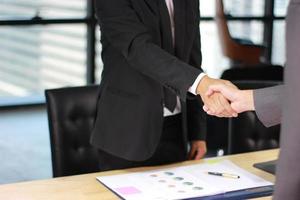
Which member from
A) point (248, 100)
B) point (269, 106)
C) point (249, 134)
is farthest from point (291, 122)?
point (249, 134)

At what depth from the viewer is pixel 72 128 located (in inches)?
96.6

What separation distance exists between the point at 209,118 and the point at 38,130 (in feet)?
9.55

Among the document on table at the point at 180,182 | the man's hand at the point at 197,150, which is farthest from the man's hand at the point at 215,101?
the man's hand at the point at 197,150

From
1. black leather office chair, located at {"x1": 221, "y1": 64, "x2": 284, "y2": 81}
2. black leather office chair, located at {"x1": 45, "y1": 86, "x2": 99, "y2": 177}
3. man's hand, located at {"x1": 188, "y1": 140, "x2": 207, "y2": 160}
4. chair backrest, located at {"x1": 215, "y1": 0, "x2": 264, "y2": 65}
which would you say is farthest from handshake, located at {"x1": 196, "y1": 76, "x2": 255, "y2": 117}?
chair backrest, located at {"x1": 215, "y1": 0, "x2": 264, "y2": 65}

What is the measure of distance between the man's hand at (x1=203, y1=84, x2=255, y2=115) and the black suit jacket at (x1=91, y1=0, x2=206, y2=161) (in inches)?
3.7

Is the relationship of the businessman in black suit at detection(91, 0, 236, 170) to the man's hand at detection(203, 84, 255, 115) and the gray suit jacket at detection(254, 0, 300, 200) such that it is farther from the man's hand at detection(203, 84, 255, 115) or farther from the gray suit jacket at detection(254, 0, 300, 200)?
the gray suit jacket at detection(254, 0, 300, 200)

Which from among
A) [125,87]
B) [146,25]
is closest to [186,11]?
[146,25]

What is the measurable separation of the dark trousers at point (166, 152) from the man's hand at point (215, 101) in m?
0.31

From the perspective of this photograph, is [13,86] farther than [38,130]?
Yes

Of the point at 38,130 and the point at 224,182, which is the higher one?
the point at 224,182

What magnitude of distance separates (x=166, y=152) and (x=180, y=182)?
1.19 ft

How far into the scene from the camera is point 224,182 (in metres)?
2.03

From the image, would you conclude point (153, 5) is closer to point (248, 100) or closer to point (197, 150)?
point (248, 100)

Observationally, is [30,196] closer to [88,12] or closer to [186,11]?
[186,11]
